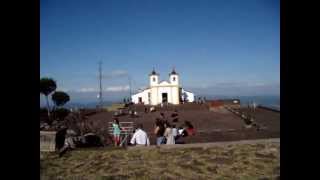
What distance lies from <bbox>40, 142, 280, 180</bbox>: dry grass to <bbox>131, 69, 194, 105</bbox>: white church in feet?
134

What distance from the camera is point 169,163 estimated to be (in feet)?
20.4

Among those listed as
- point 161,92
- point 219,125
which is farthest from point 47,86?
point 219,125

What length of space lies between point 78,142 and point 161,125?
228 centimetres

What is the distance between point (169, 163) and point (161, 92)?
43140mm

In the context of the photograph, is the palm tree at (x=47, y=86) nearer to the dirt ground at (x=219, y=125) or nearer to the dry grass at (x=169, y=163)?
the dirt ground at (x=219, y=125)

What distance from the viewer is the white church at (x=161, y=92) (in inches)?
1932

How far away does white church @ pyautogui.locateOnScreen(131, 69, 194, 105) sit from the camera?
161 feet

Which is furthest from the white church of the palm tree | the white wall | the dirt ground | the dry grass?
the dry grass

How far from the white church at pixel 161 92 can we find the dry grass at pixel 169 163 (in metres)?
41.0

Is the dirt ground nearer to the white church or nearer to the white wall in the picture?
the white church

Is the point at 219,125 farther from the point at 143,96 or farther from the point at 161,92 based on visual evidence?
the point at 143,96
